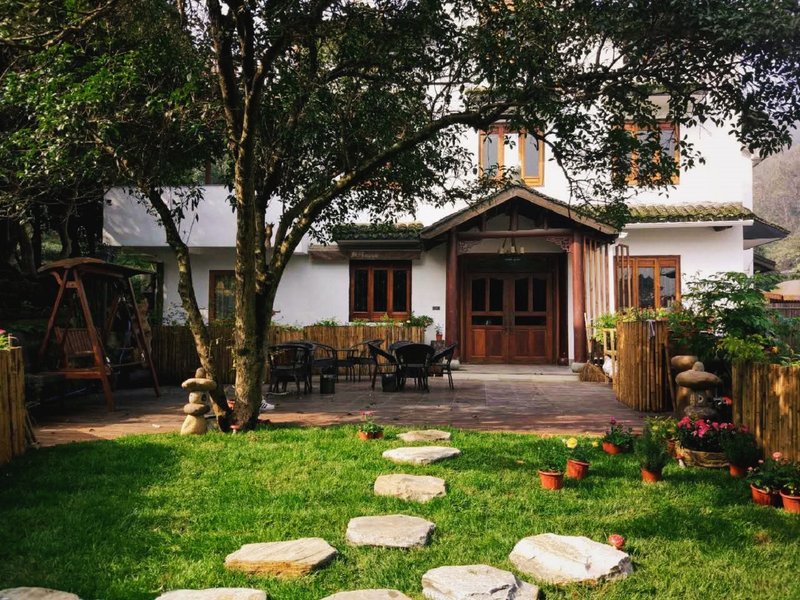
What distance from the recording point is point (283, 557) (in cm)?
323

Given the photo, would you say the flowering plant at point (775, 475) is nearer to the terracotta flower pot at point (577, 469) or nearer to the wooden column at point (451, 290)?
the terracotta flower pot at point (577, 469)

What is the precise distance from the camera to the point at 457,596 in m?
2.78

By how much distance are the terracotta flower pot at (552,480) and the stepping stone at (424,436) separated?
186 cm

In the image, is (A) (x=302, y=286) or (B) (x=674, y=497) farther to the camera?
(A) (x=302, y=286)

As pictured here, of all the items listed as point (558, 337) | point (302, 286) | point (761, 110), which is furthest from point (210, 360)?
point (558, 337)

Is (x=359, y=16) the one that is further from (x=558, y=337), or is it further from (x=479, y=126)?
(x=558, y=337)

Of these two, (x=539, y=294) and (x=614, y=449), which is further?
(x=539, y=294)

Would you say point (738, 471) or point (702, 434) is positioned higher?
point (702, 434)

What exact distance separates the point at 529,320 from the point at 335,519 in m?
12.3

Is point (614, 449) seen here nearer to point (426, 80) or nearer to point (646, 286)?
point (426, 80)

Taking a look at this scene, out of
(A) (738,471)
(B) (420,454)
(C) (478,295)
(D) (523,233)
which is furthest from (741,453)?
(C) (478,295)

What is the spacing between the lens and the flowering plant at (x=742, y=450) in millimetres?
4871

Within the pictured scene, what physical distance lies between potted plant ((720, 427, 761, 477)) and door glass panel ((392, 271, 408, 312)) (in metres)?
10.8

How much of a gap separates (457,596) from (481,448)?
323 centimetres
